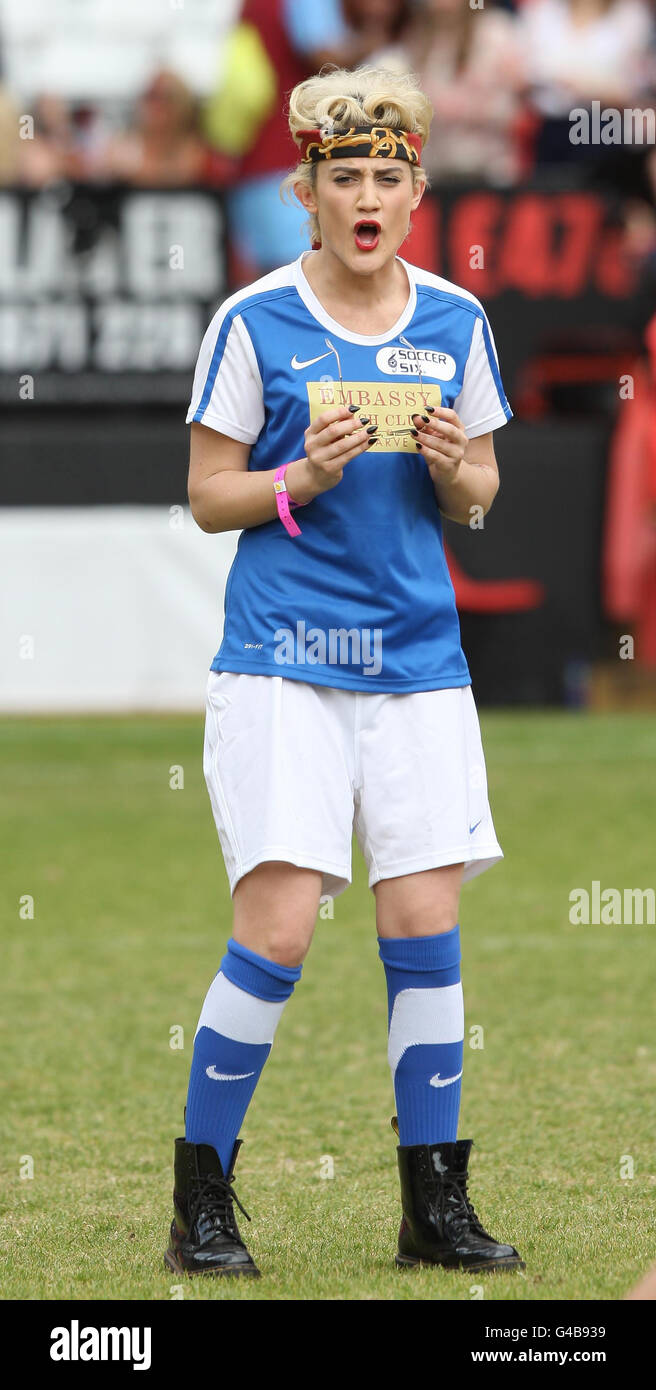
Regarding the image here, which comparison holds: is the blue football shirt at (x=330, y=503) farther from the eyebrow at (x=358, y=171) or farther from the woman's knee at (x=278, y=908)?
the woman's knee at (x=278, y=908)

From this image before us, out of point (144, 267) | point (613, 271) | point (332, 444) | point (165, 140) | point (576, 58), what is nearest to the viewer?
point (332, 444)

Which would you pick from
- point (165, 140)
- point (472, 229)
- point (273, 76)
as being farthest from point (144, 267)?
point (472, 229)

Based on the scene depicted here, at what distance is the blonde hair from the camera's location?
11.2ft

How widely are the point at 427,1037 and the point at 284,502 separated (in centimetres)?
95

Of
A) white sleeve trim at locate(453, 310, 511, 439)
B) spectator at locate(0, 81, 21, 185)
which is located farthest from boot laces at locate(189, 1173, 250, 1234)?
spectator at locate(0, 81, 21, 185)

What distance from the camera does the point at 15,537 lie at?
40.1ft

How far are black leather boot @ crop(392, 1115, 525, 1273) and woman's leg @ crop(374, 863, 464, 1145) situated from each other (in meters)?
0.03

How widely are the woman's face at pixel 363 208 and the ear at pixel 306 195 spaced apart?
0.18 feet

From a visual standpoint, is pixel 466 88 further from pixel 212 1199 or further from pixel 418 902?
pixel 212 1199

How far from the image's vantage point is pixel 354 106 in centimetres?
343

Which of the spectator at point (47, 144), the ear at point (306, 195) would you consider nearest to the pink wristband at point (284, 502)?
the ear at point (306, 195)

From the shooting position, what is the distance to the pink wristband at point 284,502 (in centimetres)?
335
